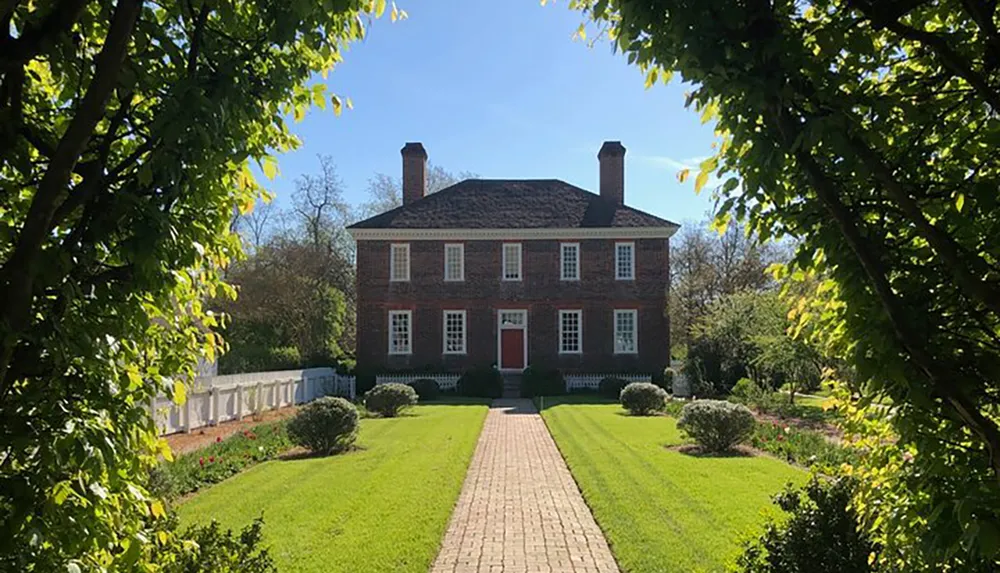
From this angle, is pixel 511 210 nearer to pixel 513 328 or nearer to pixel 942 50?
pixel 513 328

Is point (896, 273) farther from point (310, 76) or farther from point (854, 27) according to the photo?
point (310, 76)

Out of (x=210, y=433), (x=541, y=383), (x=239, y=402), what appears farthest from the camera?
(x=541, y=383)

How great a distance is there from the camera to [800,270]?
274 centimetres

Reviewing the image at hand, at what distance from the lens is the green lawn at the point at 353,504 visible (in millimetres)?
7082

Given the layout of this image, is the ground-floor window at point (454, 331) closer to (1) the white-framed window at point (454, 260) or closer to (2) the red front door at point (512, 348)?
(1) the white-framed window at point (454, 260)

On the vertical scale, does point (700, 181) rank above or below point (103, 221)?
above

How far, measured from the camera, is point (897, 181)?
7.59ft

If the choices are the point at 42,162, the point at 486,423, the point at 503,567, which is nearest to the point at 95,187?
the point at 42,162

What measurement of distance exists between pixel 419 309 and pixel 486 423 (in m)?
15.1

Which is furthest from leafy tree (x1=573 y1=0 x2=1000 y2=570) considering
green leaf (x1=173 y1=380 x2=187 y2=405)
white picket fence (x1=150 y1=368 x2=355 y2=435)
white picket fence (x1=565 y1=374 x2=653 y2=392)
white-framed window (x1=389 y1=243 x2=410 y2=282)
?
white-framed window (x1=389 y1=243 x2=410 y2=282)

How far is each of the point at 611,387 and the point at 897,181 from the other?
29.1 metres

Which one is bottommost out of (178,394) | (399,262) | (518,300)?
(178,394)

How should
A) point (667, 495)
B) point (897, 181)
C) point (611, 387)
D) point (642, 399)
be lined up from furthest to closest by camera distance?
point (611, 387)
point (642, 399)
point (667, 495)
point (897, 181)

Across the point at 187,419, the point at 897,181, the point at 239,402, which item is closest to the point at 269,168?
the point at 897,181
